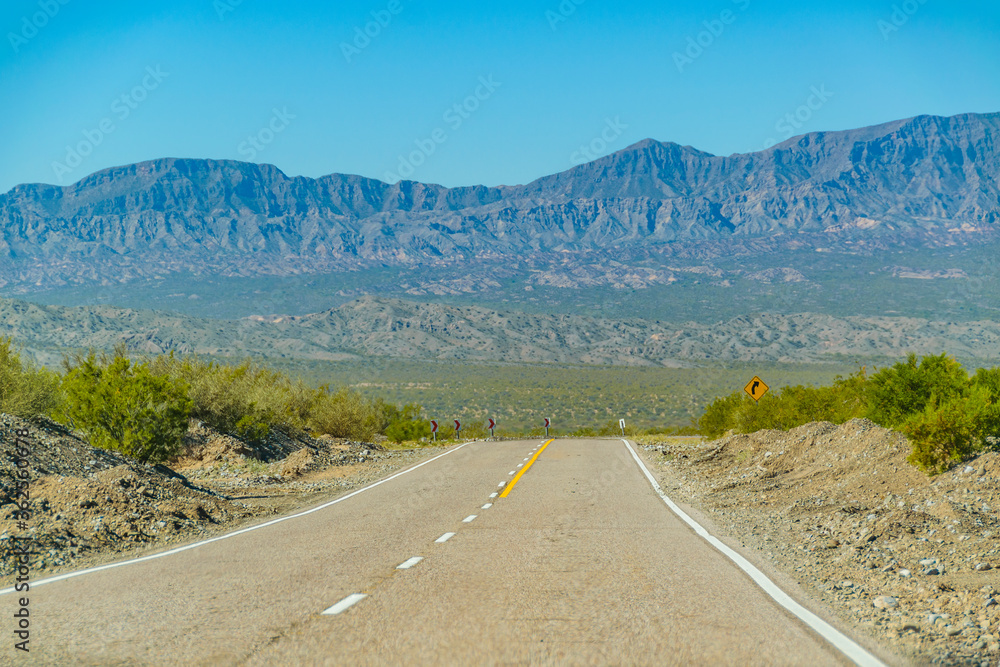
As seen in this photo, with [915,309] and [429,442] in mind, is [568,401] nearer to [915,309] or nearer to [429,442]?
[429,442]

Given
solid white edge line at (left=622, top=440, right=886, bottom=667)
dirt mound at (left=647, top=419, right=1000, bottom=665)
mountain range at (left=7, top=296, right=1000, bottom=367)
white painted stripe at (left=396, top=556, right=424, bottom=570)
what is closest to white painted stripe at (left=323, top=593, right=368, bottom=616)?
white painted stripe at (left=396, top=556, right=424, bottom=570)

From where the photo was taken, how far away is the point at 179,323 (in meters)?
136

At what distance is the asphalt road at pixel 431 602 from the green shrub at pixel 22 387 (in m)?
7.64

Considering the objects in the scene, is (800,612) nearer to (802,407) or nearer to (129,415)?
(129,415)

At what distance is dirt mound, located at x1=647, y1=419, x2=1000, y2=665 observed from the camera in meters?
6.45

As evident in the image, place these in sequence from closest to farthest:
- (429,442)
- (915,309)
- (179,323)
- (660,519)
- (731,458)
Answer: (660,519) → (731,458) → (429,442) → (179,323) → (915,309)

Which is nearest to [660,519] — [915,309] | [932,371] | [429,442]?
[932,371]

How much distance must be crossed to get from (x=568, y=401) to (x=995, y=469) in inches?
2525

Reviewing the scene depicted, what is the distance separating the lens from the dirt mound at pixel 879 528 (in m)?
6.45

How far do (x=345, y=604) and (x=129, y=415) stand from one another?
1243cm

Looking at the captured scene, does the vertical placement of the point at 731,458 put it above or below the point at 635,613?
below

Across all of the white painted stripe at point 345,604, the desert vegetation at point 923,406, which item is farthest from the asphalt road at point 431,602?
the desert vegetation at point 923,406

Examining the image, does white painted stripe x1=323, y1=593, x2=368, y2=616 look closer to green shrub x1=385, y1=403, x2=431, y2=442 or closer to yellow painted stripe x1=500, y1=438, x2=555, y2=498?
yellow painted stripe x1=500, y1=438, x2=555, y2=498

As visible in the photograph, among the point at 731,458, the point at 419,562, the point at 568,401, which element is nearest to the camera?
the point at 419,562
